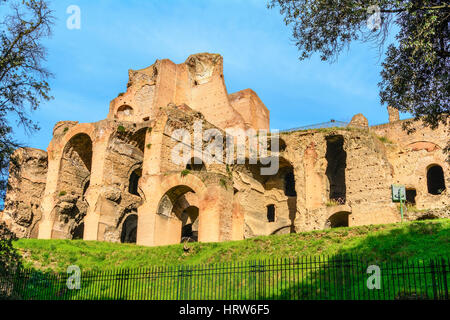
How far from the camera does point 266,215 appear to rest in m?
29.1

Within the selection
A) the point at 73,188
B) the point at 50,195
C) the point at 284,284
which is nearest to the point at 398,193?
the point at 284,284

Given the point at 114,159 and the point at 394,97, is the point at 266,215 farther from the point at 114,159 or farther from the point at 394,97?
the point at 394,97

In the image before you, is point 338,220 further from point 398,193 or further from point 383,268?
point 383,268

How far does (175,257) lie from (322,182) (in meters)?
11.4

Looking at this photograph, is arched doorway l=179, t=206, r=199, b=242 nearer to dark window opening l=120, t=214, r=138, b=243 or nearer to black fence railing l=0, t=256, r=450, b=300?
dark window opening l=120, t=214, r=138, b=243

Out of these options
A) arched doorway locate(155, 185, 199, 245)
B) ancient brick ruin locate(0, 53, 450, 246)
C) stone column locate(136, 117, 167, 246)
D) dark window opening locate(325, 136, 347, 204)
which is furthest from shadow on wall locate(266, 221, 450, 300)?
dark window opening locate(325, 136, 347, 204)

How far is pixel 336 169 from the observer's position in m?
29.3

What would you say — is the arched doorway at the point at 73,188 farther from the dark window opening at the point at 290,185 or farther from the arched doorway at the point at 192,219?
the dark window opening at the point at 290,185

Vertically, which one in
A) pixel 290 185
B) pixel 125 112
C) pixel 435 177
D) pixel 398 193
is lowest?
pixel 398 193

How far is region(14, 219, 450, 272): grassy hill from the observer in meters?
13.0

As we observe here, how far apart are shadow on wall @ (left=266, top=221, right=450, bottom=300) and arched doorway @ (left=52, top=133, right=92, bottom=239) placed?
16.4 metres

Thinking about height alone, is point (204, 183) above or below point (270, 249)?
above

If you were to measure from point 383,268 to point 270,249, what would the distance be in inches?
238
